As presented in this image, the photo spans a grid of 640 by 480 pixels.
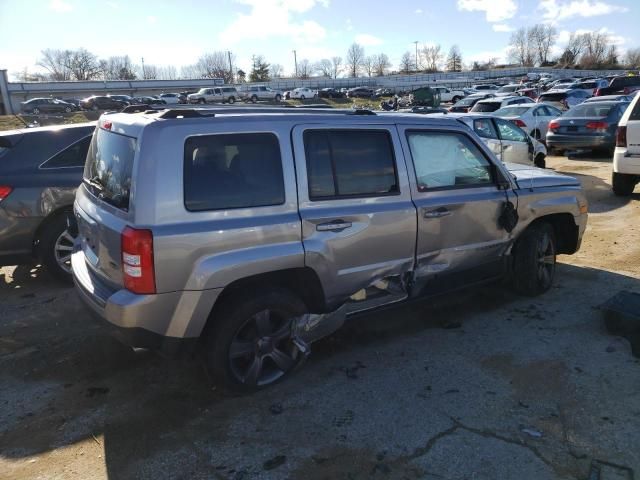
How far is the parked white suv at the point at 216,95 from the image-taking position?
55844 mm

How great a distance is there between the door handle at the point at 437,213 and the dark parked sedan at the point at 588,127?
11.4 meters

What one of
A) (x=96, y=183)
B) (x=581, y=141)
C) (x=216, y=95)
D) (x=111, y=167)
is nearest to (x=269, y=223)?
(x=111, y=167)

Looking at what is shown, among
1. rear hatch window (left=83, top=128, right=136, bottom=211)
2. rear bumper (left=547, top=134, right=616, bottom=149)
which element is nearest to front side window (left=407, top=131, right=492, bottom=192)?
rear hatch window (left=83, top=128, right=136, bottom=211)

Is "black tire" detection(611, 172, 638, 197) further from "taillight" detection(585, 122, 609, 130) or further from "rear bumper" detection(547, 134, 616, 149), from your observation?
"taillight" detection(585, 122, 609, 130)

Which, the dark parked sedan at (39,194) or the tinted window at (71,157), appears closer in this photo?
the dark parked sedan at (39,194)

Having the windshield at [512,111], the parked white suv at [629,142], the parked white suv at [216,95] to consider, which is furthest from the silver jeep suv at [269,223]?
the parked white suv at [216,95]

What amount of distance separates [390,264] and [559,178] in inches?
Result: 92.8

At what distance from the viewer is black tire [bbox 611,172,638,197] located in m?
9.08

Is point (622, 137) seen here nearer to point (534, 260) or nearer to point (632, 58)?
point (534, 260)

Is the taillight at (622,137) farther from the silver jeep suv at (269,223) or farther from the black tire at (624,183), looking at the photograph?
the silver jeep suv at (269,223)

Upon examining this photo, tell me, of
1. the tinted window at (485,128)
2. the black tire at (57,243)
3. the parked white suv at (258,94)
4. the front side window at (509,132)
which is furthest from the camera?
the parked white suv at (258,94)

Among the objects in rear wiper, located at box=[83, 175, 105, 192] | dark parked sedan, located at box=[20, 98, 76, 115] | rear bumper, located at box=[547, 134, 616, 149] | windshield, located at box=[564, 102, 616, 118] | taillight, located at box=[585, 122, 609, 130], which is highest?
dark parked sedan, located at box=[20, 98, 76, 115]

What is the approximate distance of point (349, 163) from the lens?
3691 mm

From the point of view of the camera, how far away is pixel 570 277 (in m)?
5.61
